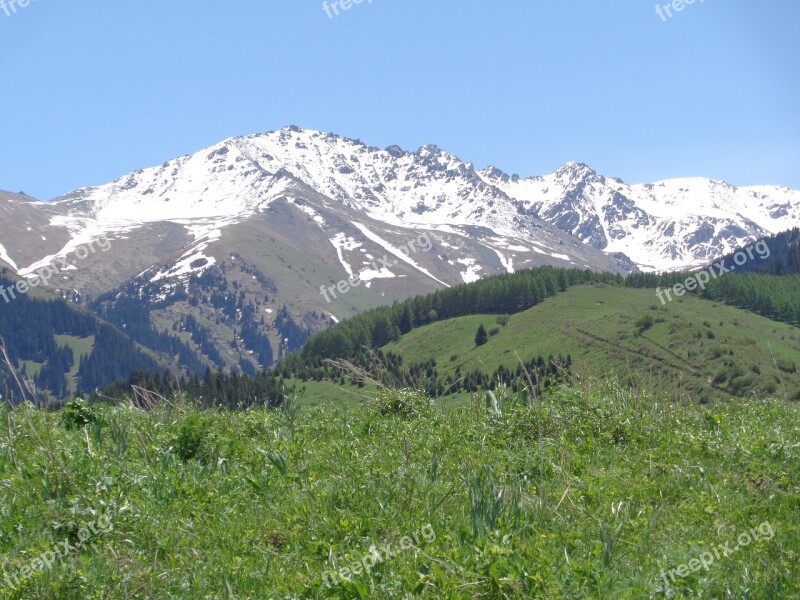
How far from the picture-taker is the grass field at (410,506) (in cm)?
744

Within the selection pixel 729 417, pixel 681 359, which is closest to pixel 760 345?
pixel 681 359

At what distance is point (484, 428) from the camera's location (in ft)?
42.4

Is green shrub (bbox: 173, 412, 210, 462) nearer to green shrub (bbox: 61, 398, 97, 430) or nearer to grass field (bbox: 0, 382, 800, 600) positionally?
grass field (bbox: 0, 382, 800, 600)

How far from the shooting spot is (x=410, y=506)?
9.30 metres

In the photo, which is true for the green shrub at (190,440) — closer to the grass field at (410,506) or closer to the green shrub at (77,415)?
the grass field at (410,506)

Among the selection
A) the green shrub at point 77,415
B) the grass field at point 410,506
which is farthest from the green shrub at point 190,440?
the green shrub at point 77,415

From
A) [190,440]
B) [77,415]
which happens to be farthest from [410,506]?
[77,415]

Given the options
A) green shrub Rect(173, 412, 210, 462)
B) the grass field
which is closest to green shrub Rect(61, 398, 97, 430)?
the grass field

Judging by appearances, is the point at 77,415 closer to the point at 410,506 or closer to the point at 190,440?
the point at 190,440

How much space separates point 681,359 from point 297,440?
590 feet

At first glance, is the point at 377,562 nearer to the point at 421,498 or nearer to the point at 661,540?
the point at 421,498

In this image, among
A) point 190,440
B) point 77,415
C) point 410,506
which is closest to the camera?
point 410,506

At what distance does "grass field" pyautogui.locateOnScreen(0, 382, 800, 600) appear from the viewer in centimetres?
744

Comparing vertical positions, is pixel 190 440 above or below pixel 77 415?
below
